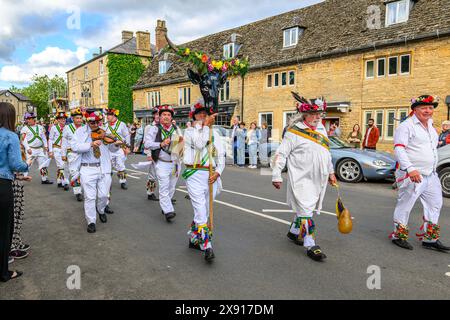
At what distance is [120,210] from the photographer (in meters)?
7.25

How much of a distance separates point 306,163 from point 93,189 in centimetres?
360

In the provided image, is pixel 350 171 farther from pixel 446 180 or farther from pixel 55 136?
pixel 55 136

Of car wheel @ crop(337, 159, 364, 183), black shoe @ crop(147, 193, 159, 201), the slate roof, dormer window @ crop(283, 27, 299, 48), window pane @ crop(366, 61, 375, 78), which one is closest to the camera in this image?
black shoe @ crop(147, 193, 159, 201)

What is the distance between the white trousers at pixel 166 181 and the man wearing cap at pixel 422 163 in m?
3.74

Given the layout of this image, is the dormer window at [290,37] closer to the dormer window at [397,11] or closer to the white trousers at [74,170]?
the dormer window at [397,11]

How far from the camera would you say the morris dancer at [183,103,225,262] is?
183 inches

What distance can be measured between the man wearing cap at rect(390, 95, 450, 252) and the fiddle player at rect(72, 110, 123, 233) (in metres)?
4.62

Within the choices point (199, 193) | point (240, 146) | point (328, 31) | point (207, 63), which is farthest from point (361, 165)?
point (328, 31)

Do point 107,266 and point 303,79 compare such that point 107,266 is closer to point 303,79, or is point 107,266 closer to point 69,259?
point 69,259

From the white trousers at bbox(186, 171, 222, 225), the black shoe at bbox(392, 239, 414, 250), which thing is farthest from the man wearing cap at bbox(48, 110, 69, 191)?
the black shoe at bbox(392, 239, 414, 250)

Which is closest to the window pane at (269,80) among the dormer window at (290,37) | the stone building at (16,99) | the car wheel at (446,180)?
the dormer window at (290,37)

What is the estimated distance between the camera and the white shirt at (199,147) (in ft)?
15.7

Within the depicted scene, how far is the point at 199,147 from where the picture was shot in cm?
480

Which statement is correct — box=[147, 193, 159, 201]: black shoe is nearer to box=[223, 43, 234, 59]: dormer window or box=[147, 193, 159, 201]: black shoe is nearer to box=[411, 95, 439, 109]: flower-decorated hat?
box=[411, 95, 439, 109]: flower-decorated hat
